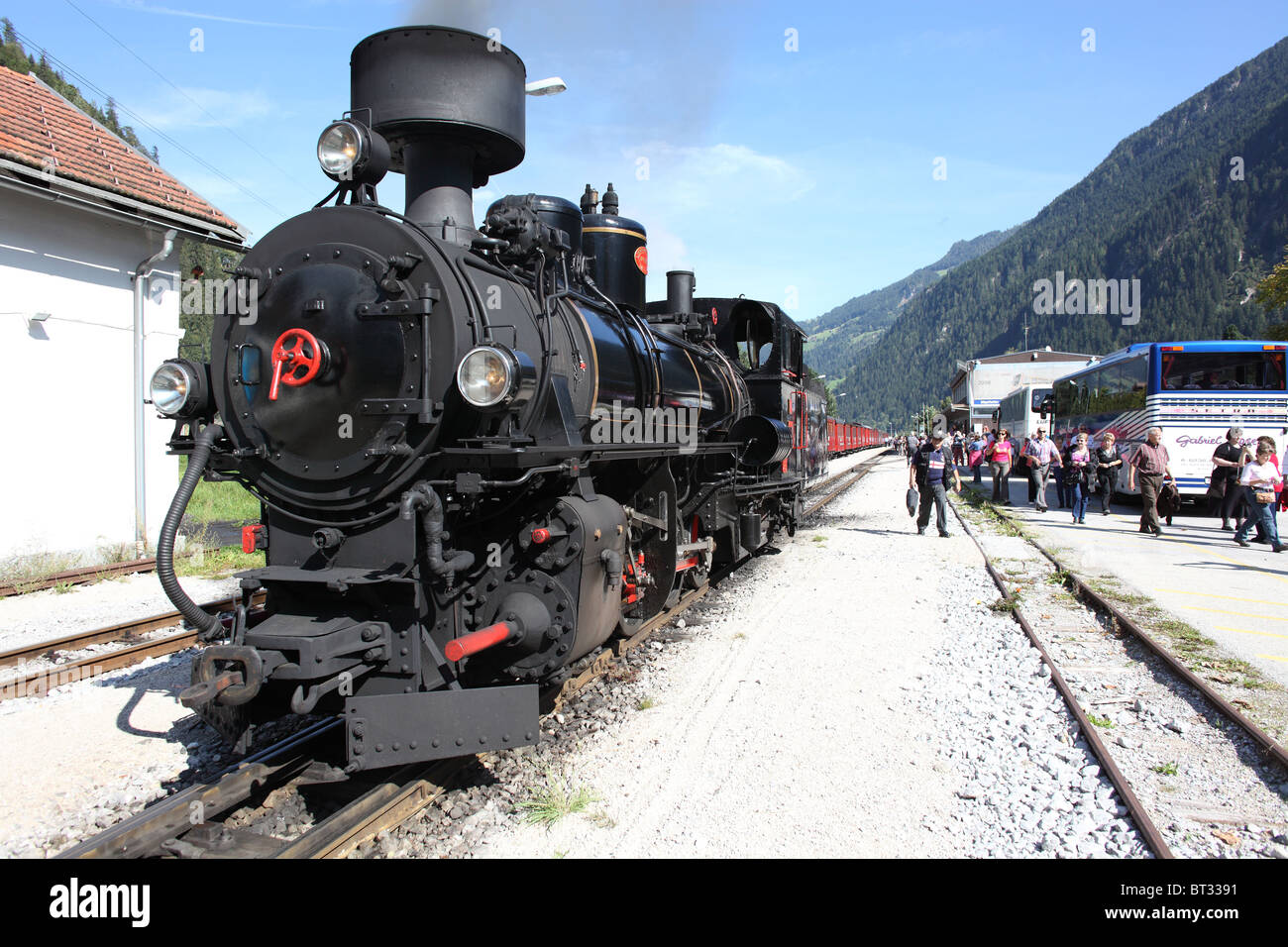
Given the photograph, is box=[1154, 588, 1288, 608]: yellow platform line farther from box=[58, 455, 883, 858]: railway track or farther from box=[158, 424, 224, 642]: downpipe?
box=[158, 424, 224, 642]: downpipe

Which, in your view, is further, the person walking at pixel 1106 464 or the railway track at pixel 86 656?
the person walking at pixel 1106 464

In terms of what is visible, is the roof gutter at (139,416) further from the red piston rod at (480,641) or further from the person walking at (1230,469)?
the person walking at (1230,469)

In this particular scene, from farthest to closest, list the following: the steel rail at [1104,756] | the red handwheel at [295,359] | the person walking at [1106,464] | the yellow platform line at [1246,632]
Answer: the person walking at [1106,464] → the yellow platform line at [1246,632] → the red handwheel at [295,359] → the steel rail at [1104,756]

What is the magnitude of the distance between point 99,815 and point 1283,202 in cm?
14067

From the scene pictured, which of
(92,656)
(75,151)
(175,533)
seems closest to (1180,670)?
(175,533)

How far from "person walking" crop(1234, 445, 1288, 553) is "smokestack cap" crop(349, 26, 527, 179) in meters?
12.1

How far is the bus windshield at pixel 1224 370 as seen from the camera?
15.3 metres

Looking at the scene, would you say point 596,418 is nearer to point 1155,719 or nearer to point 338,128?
point 338,128

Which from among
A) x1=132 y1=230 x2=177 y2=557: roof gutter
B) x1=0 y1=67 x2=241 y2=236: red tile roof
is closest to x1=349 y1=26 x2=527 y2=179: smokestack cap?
x1=0 y1=67 x2=241 y2=236: red tile roof

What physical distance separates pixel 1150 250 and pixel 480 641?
14257cm

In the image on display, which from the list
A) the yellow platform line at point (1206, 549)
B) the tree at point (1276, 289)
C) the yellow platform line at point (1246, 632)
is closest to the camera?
the yellow platform line at point (1246, 632)

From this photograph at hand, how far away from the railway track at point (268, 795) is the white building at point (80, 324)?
7682 mm

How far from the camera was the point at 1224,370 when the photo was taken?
15492 mm

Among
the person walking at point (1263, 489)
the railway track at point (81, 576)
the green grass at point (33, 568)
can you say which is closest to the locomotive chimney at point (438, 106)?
the railway track at point (81, 576)
